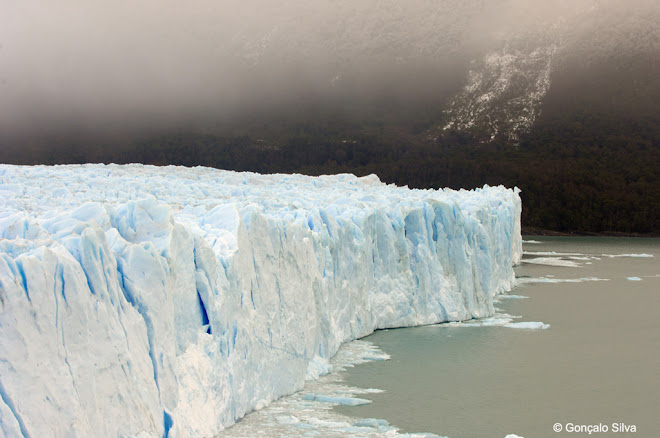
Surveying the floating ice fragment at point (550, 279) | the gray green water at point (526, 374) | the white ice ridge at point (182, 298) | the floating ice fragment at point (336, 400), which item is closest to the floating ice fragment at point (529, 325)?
the gray green water at point (526, 374)

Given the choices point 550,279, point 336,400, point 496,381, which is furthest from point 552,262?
point 336,400

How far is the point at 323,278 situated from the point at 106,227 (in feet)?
16.3

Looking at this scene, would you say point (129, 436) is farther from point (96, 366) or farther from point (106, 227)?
point (106, 227)

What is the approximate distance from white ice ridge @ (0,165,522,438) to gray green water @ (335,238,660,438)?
1.05 m

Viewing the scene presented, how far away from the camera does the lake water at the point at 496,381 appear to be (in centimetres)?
836

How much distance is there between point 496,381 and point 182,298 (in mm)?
5675

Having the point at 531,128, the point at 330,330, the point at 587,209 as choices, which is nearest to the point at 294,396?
the point at 330,330

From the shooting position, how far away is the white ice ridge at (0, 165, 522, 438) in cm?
542

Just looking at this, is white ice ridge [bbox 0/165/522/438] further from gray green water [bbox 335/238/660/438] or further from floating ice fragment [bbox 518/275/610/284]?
floating ice fragment [bbox 518/275/610/284]

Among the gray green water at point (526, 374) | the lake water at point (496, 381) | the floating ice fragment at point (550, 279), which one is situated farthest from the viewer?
the floating ice fragment at point (550, 279)

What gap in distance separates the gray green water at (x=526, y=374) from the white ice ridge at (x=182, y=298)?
1.05 metres

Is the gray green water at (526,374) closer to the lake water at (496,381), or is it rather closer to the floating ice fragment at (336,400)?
the lake water at (496,381)

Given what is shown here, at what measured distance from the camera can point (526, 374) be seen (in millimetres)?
11070

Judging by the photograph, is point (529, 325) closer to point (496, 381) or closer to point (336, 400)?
point (496, 381)
